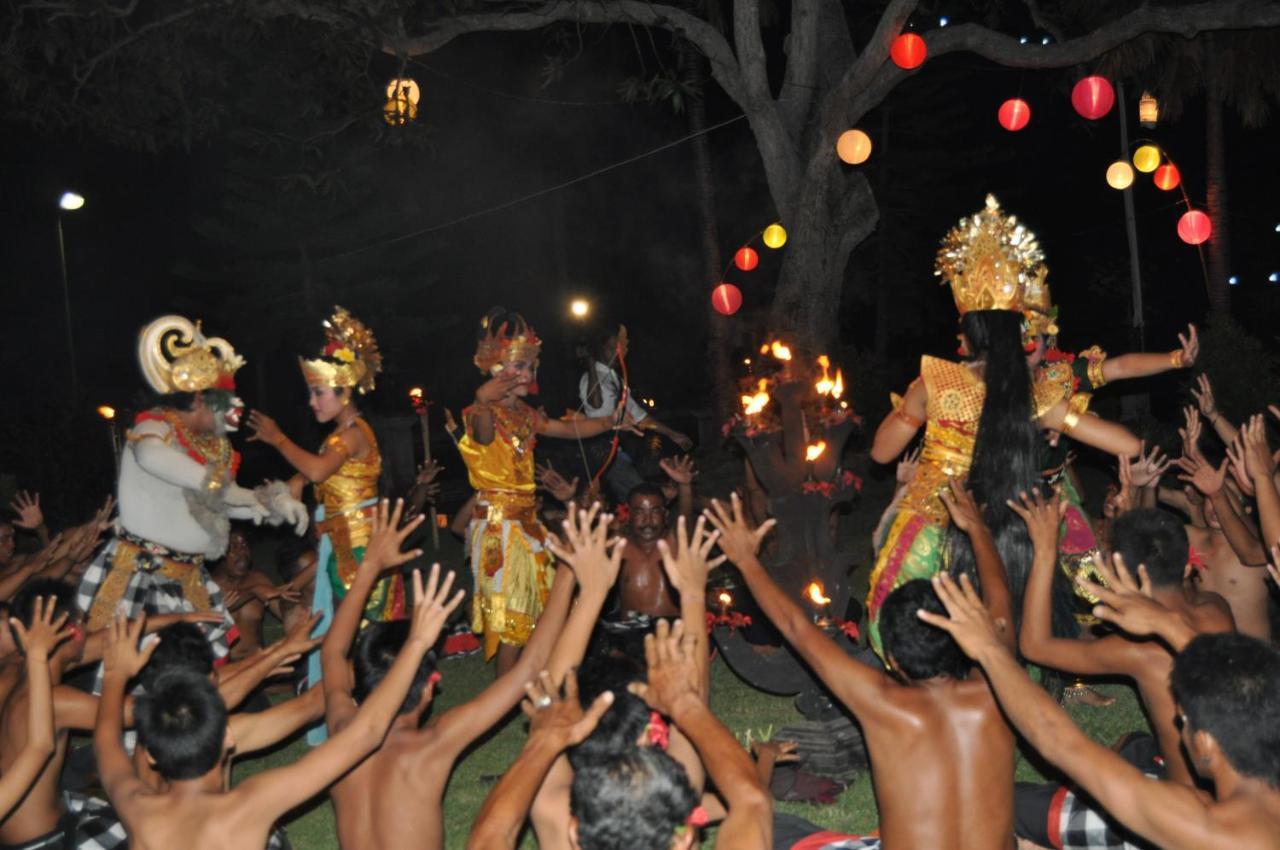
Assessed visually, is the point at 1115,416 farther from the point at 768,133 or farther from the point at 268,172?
the point at 268,172

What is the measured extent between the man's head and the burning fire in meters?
0.83

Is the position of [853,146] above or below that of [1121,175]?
below

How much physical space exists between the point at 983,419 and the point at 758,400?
1.82m

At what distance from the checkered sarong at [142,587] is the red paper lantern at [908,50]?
762 centimetres

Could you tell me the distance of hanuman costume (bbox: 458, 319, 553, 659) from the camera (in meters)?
6.90

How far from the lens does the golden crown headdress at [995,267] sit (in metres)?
5.53

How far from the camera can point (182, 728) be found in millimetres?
3451

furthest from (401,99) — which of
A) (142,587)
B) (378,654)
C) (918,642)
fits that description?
(918,642)

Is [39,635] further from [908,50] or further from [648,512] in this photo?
[908,50]

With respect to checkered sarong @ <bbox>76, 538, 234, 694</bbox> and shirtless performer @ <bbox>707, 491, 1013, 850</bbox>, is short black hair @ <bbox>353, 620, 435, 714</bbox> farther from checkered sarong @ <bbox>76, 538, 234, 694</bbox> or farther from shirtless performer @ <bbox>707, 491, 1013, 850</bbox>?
checkered sarong @ <bbox>76, 538, 234, 694</bbox>

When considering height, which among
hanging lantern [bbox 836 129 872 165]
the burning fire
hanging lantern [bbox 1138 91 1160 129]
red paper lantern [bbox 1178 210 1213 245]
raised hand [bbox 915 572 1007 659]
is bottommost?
raised hand [bbox 915 572 1007 659]

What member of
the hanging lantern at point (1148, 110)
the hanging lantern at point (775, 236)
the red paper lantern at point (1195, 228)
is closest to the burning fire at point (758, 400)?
the hanging lantern at point (775, 236)

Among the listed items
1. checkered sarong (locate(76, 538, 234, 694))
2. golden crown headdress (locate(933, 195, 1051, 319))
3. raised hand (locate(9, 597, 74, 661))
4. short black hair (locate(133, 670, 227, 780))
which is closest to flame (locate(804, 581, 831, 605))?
golden crown headdress (locate(933, 195, 1051, 319))

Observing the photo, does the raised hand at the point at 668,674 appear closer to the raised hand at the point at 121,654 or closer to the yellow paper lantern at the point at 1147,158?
the raised hand at the point at 121,654
